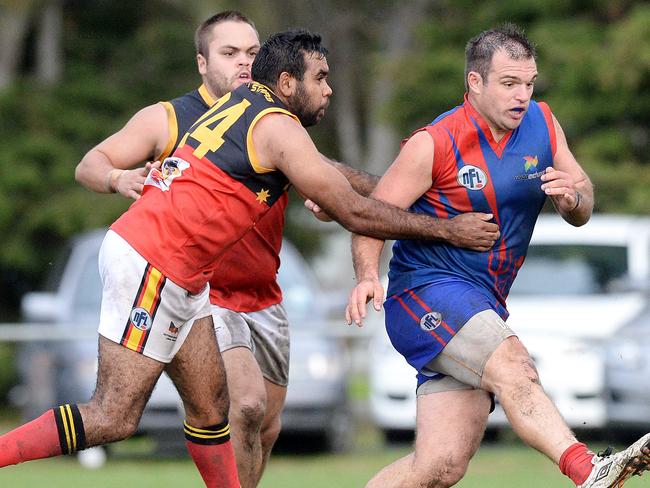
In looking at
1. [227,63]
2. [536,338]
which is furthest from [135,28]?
[227,63]

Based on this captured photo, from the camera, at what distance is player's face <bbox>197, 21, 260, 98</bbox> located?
7.35 metres

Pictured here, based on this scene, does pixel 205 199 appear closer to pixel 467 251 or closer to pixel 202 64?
pixel 467 251

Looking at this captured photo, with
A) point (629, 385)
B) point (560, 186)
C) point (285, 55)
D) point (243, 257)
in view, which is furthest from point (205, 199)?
point (629, 385)

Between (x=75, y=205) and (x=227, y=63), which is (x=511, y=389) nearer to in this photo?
(x=227, y=63)

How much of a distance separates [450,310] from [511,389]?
1.62 ft

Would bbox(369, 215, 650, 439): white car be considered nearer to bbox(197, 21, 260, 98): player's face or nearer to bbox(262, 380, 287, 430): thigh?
bbox(262, 380, 287, 430): thigh

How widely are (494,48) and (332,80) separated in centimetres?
1621

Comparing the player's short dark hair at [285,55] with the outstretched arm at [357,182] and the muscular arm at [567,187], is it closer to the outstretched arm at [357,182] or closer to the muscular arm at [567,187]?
the outstretched arm at [357,182]

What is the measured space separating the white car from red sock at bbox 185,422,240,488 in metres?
5.92

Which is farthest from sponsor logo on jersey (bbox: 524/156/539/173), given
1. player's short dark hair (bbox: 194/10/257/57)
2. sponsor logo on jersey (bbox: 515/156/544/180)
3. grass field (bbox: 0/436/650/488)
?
grass field (bbox: 0/436/650/488)

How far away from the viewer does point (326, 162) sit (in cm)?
642

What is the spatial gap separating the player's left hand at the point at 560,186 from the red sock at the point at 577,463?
1146 millimetres

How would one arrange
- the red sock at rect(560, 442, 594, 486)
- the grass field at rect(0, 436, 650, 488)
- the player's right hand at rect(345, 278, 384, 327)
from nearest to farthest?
1. the red sock at rect(560, 442, 594, 486)
2. the player's right hand at rect(345, 278, 384, 327)
3. the grass field at rect(0, 436, 650, 488)

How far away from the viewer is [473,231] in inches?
251
